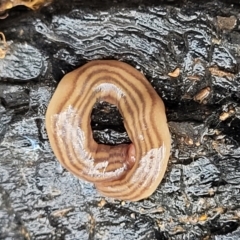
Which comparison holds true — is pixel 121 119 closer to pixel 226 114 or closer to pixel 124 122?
pixel 124 122

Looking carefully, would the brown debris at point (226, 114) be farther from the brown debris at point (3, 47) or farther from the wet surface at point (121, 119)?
the brown debris at point (3, 47)

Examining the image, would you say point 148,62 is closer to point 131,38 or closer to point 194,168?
point 131,38

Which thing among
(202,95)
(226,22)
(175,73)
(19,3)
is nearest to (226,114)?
(202,95)

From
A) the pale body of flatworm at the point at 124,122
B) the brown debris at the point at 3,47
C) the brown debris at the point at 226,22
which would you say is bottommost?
the pale body of flatworm at the point at 124,122

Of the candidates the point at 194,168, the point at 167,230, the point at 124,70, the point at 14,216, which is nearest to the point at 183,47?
the point at 124,70

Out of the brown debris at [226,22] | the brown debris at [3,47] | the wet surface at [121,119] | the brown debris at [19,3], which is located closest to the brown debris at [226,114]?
the wet surface at [121,119]
